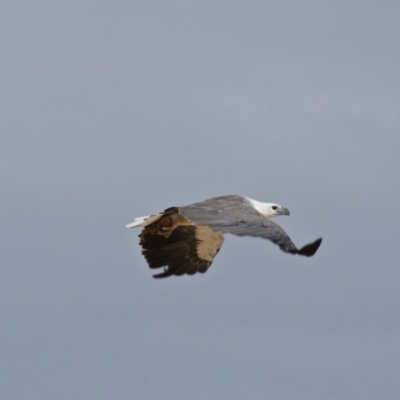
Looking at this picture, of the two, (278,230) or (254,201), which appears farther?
(254,201)

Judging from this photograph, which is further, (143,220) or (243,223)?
(143,220)

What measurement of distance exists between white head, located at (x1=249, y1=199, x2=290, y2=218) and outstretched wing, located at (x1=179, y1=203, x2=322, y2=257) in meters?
2.09

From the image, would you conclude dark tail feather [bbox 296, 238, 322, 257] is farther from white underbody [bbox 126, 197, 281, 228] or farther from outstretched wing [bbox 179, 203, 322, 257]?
white underbody [bbox 126, 197, 281, 228]

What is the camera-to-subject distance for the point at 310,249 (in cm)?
2186

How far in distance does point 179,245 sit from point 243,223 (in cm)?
418

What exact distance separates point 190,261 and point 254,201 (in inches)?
68.6

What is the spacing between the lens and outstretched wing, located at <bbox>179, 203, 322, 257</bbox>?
22312 millimetres

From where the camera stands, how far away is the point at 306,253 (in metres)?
21.8

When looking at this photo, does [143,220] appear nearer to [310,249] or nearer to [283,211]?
[283,211]

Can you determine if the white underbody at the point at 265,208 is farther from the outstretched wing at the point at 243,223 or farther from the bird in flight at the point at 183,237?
the outstretched wing at the point at 243,223

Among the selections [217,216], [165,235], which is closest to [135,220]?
[165,235]

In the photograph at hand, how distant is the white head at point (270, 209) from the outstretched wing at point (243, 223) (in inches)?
82.4

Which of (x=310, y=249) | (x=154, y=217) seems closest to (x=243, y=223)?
(x=310, y=249)

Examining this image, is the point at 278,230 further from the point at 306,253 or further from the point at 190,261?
the point at 190,261
